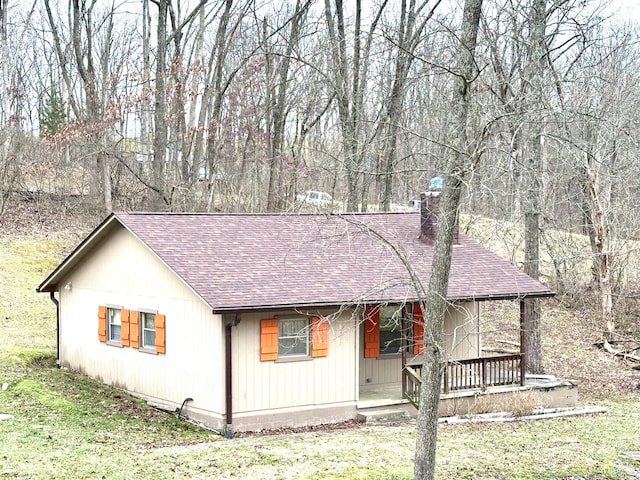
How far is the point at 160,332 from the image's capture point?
16531 millimetres

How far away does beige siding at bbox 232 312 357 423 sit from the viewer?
50.7ft

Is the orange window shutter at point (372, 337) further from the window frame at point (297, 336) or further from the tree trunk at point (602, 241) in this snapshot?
the tree trunk at point (602, 241)

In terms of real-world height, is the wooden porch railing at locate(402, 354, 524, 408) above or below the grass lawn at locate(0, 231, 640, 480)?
above

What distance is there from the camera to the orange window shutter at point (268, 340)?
15.6m

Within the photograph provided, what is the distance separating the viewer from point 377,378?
18.4 metres

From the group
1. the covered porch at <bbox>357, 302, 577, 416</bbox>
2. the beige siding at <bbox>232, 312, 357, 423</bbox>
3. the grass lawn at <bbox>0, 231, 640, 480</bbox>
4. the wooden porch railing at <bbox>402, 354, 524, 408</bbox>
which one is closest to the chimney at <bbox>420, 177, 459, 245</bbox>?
the covered porch at <bbox>357, 302, 577, 416</bbox>

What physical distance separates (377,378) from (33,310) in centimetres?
1255

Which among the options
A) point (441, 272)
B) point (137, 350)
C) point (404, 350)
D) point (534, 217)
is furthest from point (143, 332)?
point (534, 217)

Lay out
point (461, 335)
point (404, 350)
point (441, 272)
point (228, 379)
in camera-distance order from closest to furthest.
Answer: point (441, 272)
point (228, 379)
point (404, 350)
point (461, 335)

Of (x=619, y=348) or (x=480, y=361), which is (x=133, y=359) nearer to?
(x=480, y=361)

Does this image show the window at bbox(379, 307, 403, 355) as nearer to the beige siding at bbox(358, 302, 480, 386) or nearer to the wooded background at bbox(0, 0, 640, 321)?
the beige siding at bbox(358, 302, 480, 386)

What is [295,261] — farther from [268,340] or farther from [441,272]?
[441,272]

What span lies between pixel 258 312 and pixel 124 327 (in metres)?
3.82

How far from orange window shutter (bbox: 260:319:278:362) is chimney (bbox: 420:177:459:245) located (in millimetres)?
5265
